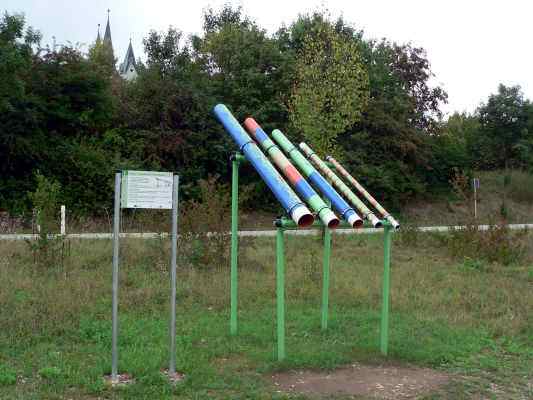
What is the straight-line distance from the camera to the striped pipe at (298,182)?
209 inches

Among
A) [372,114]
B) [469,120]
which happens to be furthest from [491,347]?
[469,120]

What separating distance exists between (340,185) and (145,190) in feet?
7.84

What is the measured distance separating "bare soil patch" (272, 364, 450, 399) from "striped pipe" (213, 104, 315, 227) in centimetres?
134

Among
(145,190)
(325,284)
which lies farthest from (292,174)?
(325,284)

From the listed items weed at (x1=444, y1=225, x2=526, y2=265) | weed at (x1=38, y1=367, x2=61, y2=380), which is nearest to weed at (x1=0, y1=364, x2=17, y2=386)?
weed at (x1=38, y1=367, x2=61, y2=380)

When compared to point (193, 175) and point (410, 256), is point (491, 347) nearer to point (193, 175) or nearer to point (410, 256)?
point (410, 256)

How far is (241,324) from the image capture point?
24.1ft

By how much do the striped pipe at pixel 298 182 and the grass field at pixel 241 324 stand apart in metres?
1.44

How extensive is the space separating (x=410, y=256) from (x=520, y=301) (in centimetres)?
461

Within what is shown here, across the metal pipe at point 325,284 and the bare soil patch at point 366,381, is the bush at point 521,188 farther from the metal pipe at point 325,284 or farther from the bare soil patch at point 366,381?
the bare soil patch at point 366,381

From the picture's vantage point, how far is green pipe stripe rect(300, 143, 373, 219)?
6284 millimetres

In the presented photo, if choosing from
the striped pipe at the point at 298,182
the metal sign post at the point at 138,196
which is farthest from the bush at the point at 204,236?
the metal sign post at the point at 138,196

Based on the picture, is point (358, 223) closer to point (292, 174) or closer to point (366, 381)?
point (292, 174)

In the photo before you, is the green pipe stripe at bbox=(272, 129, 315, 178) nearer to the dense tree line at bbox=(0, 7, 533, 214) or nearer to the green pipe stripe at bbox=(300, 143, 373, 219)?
the green pipe stripe at bbox=(300, 143, 373, 219)
